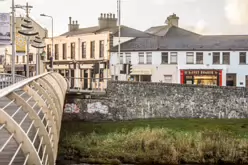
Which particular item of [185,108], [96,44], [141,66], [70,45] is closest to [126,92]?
[185,108]

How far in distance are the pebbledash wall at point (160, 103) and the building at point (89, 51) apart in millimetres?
8390

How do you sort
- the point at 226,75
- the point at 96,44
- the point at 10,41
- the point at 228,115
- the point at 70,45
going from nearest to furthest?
the point at 10,41 → the point at 228,115 → the point at 226,75 → the point at 96,44 → the point at 70,45

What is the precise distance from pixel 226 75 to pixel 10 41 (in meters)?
27.9

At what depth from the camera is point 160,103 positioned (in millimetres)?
41719

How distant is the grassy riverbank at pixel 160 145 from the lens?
2886 centimetres

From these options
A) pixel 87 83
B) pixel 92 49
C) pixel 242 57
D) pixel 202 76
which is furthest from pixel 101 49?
pixel 242 57

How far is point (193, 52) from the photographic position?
167 feet

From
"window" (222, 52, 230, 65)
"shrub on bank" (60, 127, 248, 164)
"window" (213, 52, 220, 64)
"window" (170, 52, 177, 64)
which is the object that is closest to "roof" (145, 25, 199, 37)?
"window" (170, 52, 177, 64)

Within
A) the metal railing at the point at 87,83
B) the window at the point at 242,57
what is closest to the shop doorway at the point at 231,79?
the window at the point at 242,57

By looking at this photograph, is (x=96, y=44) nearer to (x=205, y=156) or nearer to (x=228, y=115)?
(x=228, y=115)

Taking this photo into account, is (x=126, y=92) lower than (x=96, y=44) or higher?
lower

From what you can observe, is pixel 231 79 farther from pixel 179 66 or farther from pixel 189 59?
pixel 179 66

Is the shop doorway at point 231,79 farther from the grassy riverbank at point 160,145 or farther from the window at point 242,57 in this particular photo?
the grassy riverbank at point 160,145

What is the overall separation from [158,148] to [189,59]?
22.5 meters
